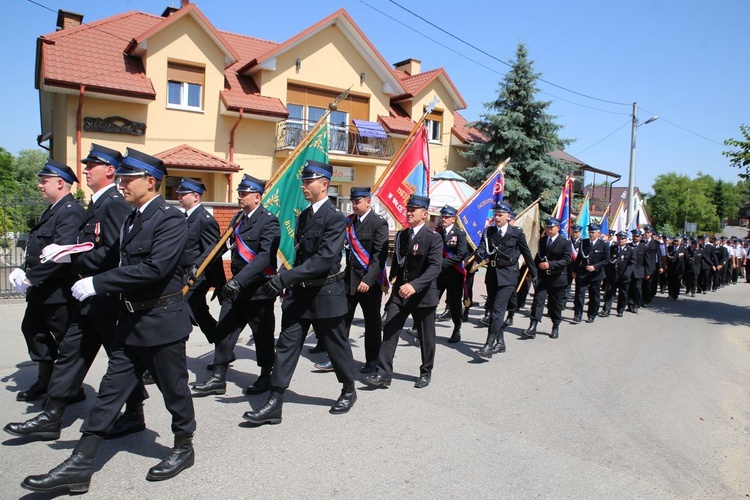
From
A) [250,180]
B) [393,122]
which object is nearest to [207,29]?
[393,122]

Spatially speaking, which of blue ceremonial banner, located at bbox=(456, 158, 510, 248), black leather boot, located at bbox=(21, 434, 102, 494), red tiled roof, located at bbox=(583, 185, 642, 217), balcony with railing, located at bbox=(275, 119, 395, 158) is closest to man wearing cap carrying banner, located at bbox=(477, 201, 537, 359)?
blue ceremonial banner, located at bbox=(456, 158, 510, 248)

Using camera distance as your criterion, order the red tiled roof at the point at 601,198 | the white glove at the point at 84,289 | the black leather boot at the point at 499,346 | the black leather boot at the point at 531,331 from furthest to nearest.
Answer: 1. the red tiled roof at the point at 601,198
2. the black leather boot at the point at 531,331
3. the black leather boot at the point at 499,346
4. the white glove at the point at 84,289

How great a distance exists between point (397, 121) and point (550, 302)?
14855mm

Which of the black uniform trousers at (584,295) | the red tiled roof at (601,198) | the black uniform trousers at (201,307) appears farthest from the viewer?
the red tiled roof at (601,198)

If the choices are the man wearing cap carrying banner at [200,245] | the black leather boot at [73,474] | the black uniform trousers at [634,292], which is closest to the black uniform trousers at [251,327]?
the man wearing cap carrying banner at [200,245]

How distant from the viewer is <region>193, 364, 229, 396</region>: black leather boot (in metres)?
5.55

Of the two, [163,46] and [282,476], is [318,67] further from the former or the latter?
[282,476]

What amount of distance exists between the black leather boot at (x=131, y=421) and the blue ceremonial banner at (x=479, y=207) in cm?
638

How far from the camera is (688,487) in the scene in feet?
13.4

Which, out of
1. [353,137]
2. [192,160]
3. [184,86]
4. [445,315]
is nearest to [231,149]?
[192,160]

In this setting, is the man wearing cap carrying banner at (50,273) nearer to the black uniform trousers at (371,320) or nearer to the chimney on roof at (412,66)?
the black uniform trousers at (371,320)

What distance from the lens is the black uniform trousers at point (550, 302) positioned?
9.32 meters

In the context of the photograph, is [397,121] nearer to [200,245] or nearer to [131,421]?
[200,245]

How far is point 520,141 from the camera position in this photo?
24828 mm
